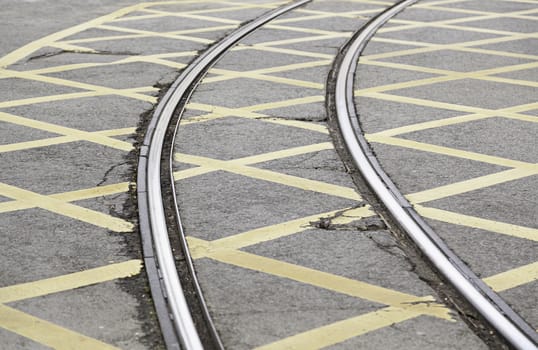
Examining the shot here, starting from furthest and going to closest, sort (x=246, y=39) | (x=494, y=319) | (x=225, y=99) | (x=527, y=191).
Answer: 1. (x=246, y=39)
2. (x=225, y=99)
3. (x=527, y=191)
4. (x=494, y=319)

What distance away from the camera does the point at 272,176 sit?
315 inches

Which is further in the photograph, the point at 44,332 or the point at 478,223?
the point at 478,223

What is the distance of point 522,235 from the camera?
22.1ft

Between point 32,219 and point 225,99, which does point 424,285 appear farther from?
point 225,99

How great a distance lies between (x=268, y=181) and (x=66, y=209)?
1643mm

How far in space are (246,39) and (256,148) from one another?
16.7 feet

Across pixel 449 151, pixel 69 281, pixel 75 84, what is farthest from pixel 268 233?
pixel 75 84

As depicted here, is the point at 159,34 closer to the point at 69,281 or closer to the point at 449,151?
the point at 449,151

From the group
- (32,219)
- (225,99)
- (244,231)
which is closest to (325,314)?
(244,231)

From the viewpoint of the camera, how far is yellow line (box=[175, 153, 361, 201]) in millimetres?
7562

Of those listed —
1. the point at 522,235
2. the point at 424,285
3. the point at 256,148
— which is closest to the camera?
the point at 424,285

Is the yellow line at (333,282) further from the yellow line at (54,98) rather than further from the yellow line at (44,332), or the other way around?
the yellow line at (54,98)

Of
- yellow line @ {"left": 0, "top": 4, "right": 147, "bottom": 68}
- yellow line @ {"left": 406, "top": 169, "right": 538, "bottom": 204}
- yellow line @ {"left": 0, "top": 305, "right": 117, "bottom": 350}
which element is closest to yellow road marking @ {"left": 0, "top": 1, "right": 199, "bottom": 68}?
yellow line @ {"left": 0, "top": 4, "right": 147, "bottom": 68}

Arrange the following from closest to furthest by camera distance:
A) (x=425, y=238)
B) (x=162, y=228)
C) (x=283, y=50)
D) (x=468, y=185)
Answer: (x=425, y=238)
(x=162, y=228)
(x=468, y=185)
(x=283, y=50)
